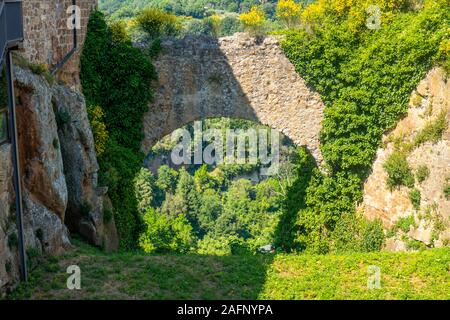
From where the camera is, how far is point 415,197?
16391 millimetres

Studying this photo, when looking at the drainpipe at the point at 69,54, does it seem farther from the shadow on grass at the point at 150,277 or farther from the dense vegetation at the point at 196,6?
the dense vegetation at the point at 196,6

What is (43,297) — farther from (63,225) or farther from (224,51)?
(224,51)

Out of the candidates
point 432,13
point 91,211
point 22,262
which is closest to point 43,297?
point 22,262

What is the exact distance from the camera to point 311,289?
11766 mm

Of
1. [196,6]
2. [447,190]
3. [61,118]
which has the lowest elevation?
[447,190]

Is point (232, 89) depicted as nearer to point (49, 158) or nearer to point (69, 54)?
point (69, 54)

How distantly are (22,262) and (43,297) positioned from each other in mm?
713

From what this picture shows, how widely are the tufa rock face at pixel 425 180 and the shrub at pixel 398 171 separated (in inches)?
4.9

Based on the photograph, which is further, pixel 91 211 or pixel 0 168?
pixel 91 211

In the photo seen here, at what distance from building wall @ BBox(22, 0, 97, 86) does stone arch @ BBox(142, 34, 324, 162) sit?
2195mm

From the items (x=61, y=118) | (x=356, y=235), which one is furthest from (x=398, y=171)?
(x=61, y=118)

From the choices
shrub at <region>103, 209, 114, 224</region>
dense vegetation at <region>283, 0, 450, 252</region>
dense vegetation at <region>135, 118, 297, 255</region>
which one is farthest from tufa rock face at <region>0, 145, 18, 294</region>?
dense vegetation at <region>135, 118, 297, 255</region>

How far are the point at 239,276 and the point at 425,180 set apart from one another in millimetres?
6151

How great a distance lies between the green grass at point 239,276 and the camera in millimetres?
11289
